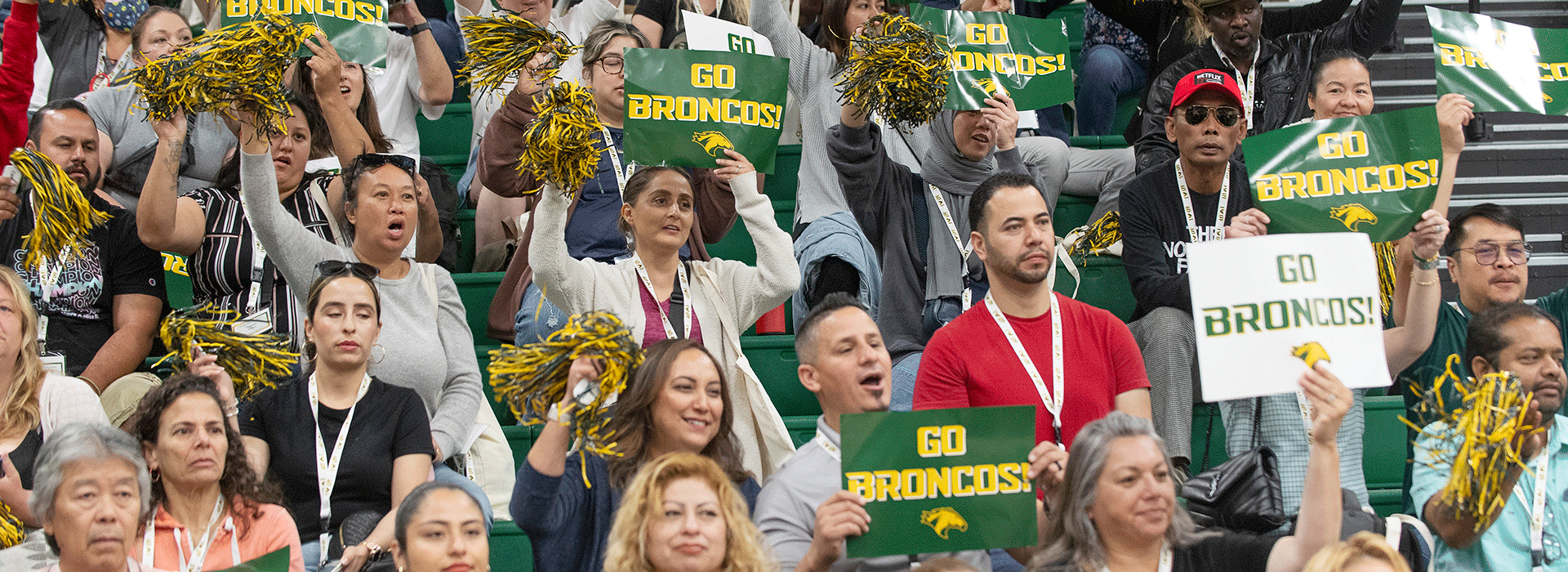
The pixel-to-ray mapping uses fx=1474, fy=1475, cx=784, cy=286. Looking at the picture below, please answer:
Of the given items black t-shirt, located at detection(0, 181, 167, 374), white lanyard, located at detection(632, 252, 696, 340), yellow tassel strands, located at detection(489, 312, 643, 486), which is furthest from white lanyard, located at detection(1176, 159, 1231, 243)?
black t-shirt, located at detection(0, 181, 167, 374)

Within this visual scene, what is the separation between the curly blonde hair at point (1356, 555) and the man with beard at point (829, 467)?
70 centimetres

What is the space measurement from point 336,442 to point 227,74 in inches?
46.8

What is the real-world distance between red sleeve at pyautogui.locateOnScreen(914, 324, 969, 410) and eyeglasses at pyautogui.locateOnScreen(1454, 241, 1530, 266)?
166 cm

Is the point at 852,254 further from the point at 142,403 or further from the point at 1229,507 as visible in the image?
the point at 142,403

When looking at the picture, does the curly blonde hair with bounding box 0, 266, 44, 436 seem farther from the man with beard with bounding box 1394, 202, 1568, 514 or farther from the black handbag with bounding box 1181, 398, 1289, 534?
the man with beard with bounding box 1394, 202, 1568, 514

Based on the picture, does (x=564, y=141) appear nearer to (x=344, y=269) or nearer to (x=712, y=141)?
(x=712, y=141)

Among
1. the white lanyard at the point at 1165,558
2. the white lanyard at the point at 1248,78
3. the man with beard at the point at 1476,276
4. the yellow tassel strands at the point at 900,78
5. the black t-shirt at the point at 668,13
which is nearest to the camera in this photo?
the white lanyard at the point at 1165,558

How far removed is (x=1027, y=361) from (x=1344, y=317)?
2.55ft

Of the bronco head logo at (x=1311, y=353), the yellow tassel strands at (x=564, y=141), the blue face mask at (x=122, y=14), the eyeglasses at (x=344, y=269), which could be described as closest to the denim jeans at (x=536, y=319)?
the yellow tassel strands at (x=564, y=141)

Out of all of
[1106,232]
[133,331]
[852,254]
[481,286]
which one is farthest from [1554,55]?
[133,331]

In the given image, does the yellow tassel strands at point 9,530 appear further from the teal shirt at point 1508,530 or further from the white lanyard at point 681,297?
the teal shirt at point 1508,530

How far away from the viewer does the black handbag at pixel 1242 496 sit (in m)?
3.46

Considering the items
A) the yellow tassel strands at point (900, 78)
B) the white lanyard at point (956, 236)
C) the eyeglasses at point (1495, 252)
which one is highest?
the yellow tassel strands at point (900, 78)

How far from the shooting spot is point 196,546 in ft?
10.8
